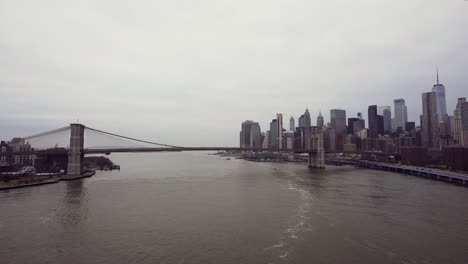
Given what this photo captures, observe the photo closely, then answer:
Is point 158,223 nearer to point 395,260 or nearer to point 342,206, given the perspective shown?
point 395,260

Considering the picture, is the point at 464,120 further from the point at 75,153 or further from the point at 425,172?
the point at 75,153

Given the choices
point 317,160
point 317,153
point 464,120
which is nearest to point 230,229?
point 317,153

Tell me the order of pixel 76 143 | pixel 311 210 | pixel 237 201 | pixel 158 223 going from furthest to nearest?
pixel 76 143
pixel 237 201
pixel 311 210
pixel 158 223

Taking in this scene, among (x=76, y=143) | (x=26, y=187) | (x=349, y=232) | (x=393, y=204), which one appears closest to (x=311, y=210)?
(x=349, y=232)

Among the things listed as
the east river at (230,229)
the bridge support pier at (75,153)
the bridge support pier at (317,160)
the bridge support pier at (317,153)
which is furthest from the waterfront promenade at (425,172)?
the bridge support pier at (75,153)

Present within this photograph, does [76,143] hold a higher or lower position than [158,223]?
higher

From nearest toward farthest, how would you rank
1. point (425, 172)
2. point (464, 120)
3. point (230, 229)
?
point (230, 229)
point (425, 172)
point (464, 120)

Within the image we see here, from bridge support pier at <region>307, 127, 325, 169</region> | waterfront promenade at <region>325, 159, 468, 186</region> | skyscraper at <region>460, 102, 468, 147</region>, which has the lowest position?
waterfront promenade at <region>325, 159, 468, 186</region>

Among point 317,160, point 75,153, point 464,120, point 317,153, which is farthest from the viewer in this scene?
point 464,120

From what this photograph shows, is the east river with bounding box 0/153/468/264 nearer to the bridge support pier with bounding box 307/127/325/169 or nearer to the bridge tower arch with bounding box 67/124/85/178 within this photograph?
the bridge tower arch with bounding box 67/124/85/178

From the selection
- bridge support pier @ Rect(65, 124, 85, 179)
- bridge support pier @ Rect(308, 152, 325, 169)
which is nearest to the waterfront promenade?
bridge support pier @ Rect(308, 152, 325, 169)

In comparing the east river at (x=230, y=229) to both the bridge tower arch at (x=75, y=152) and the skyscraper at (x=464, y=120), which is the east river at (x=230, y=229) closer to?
the bridge tower arch at (x=75, y=152)
